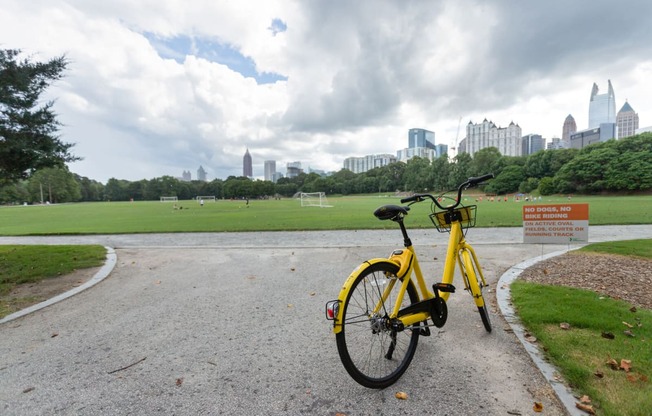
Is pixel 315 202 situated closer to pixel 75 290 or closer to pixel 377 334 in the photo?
pixel 75 290

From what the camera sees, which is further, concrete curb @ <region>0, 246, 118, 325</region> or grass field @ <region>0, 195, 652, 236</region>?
grass field @ <region>0, 195, 652, 236</region>

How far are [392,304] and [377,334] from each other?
0.94 ft

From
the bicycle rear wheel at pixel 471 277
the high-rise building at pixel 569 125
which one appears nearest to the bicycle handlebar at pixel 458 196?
the bicycle rear wheel at pixel 471 277

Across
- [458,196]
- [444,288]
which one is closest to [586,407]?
[444,288]

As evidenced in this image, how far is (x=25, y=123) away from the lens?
21.7ft

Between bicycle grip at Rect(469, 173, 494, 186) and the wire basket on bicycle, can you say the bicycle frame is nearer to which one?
the wire basket on bicycle

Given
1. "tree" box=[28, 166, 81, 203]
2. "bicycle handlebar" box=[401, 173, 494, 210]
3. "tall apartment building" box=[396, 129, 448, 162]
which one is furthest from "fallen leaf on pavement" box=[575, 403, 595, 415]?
"tall apartment building" box=[396, 129, 448, 162]

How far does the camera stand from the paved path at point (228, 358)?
7.75 feet

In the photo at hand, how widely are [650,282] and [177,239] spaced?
1239cm

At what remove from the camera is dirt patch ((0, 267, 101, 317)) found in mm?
4781

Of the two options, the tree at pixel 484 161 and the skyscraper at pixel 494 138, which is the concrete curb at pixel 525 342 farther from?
the skyscraper at pixel 494 138

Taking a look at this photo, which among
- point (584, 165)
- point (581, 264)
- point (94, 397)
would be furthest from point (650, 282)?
point (584, 165)

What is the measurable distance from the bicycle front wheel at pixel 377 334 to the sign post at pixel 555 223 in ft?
15.7

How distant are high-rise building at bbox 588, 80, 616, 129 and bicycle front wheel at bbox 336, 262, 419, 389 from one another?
190603 mm
